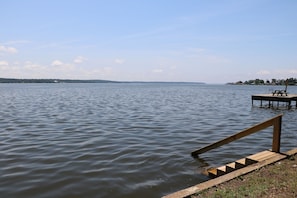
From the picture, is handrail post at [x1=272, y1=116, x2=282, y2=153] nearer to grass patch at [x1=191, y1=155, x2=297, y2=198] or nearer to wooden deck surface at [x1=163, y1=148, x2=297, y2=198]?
wooden deck surface at [x1=163, y1=148, x2=297, y2=198]

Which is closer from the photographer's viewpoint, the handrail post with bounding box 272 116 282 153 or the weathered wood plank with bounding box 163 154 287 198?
the weathered wood plank with bounding box 163 154 287 198

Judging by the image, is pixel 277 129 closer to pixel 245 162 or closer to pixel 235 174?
pixel 245 162

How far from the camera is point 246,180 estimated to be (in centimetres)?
621

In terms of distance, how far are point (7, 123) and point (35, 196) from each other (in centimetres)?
1324

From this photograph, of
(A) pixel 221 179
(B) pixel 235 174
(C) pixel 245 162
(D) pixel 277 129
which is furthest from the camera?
(D) pixel 277 129

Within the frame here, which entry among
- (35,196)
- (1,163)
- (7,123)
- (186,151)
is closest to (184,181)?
(186,151)

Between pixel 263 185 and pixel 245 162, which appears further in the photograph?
pixel 245 162

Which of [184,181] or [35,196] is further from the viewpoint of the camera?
[184,181]

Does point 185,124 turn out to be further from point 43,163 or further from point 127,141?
point 43,163

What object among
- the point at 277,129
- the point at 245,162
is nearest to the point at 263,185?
the point at 245,162

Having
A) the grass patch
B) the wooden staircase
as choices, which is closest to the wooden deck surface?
the wooden staircase

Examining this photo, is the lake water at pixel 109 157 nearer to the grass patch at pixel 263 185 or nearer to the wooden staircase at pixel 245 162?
the wooden staircase at pixel 245 162

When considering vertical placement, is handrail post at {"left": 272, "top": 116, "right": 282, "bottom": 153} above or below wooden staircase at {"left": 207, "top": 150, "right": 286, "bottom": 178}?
above

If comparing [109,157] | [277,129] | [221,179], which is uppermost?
[277,129]
